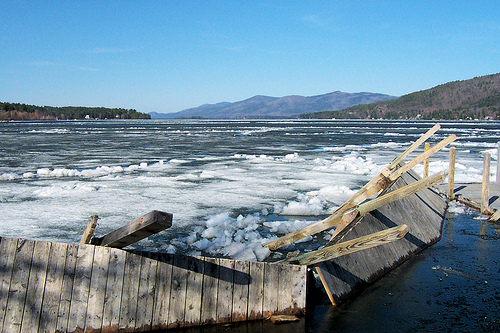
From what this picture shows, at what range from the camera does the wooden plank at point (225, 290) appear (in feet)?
17.8

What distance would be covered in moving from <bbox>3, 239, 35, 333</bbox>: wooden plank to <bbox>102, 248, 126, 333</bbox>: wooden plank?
2.76 ft

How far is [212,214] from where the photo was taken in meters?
10.6

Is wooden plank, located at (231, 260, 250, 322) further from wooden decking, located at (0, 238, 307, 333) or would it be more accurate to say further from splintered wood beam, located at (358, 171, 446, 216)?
splintered wood beam, located at (358, 171, 446, 216)

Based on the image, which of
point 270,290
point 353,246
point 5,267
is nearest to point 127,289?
point 5,267

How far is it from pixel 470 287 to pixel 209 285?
3.92 m

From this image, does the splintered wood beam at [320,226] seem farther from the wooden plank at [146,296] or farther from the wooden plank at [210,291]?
the wooden plank at [146,296]

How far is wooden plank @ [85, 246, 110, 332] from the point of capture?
5.02 m

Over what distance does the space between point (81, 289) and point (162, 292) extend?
0.89m

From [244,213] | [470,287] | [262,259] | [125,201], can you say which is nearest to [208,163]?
[125,201]

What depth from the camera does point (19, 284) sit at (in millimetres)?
4852

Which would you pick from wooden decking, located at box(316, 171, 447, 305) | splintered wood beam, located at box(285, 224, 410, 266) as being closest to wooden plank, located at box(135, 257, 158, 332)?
splintered wood beam, located at box(285, 224, 410, 266)

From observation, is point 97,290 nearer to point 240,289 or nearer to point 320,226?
point 240,289

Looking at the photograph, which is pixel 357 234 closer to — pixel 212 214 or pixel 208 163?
pixel 212 214

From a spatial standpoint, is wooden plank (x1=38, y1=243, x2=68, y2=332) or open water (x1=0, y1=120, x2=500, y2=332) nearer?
wooden plank (x1=38, y1=243, x2=68, y2=332)
